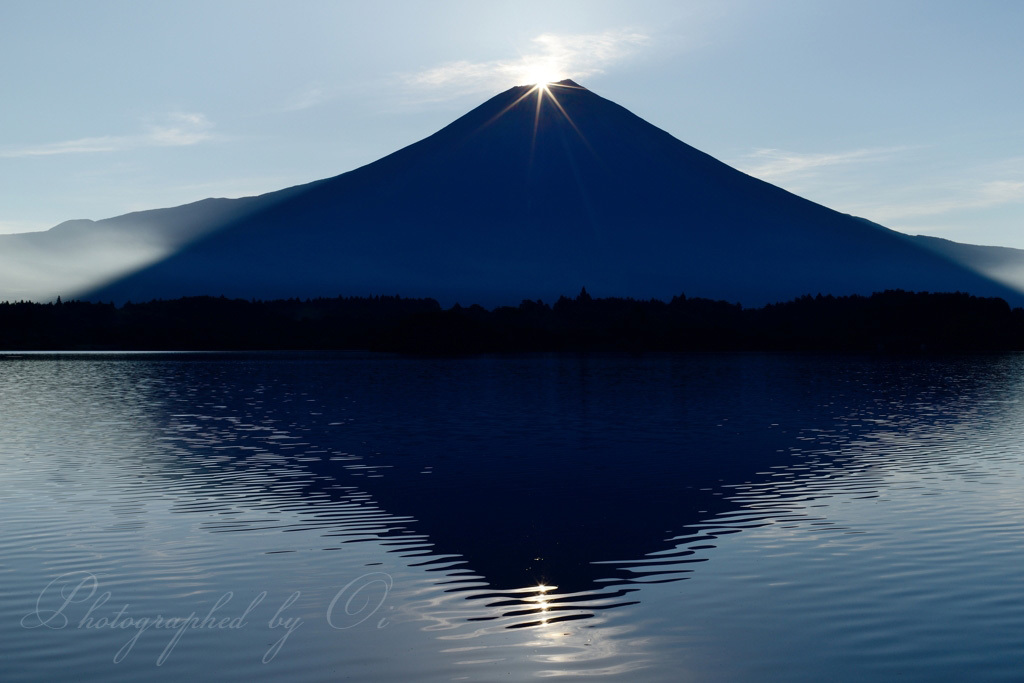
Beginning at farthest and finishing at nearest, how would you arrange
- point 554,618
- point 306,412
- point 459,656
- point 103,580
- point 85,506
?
point 306,412 < point 85,506 < point 103,580 < point 554,618 < point 459,656

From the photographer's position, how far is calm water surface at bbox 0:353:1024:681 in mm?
12594

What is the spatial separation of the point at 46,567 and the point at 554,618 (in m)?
8.61

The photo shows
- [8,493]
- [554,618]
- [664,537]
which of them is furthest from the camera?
[8,493]

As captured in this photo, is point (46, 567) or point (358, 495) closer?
point (46, 567)

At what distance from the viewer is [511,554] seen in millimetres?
18297

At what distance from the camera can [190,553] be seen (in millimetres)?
17953

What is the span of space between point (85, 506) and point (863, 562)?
15857 mm

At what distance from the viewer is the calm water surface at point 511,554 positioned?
12.6 meters

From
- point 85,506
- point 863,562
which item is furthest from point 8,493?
point 863,562

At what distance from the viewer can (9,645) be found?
512 inches

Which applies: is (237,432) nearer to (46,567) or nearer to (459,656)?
(46,567)

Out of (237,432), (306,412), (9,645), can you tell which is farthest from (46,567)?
(306,412)

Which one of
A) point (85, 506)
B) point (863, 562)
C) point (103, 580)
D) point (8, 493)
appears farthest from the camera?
point (8, 493)

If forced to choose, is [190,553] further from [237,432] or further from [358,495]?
[237,432]
